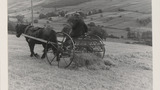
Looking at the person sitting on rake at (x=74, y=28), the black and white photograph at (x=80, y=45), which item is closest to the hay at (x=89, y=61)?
the black and white photograph at (x=80, y=45)

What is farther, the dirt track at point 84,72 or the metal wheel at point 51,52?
the metal wheel at point 51,52

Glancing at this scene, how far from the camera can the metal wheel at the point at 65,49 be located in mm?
3238

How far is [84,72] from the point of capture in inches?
130

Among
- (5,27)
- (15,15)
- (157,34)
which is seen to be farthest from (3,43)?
(157,34)

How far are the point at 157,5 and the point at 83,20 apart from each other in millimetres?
1127

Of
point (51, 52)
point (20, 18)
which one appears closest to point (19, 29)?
point (20, 18)

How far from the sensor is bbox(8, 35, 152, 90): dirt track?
307cm

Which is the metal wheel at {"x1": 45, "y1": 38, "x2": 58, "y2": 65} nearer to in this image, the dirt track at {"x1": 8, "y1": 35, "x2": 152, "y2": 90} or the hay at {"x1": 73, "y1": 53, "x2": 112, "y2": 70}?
the dirt track at {"x1": 8, "y1": 35, "x2": 152, "y2": 90}

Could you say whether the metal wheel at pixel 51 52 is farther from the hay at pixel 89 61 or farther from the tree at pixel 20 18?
the tree at pixel 20 18

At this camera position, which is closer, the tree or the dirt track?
the dirt track

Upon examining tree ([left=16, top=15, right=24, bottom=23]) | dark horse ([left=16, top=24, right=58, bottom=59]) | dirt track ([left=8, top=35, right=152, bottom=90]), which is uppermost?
tree ([left=16, top=15, right=24, bottom=23])

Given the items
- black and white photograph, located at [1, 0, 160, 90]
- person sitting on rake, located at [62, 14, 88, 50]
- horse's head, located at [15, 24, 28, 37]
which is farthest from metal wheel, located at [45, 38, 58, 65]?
horse's head, located at [15, 24, 28, 37]

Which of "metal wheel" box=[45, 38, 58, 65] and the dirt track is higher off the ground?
"metal wheel" box=[45, 38, 58, 65]

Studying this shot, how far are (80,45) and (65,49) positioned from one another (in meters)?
0.19
